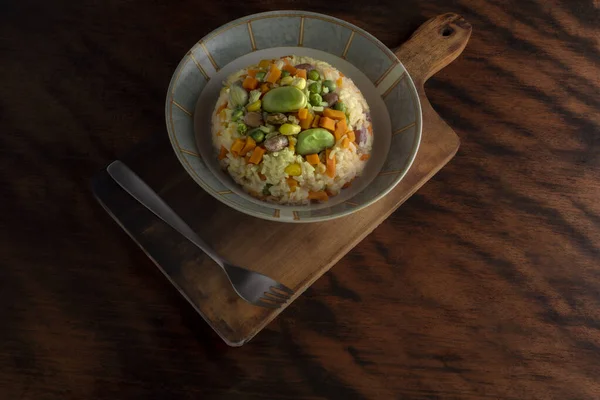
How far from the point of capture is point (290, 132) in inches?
77.5

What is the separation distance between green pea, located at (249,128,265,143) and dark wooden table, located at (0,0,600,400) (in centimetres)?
60

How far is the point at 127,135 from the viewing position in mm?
2350

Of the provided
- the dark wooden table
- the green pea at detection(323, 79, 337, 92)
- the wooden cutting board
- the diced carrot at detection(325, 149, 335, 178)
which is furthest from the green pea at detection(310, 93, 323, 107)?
the dark wooden table

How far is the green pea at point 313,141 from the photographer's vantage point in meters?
1.98

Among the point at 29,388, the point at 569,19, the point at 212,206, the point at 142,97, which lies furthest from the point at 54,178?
the point at 569,19

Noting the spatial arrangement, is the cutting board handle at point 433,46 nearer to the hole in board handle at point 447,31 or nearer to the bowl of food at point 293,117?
the hole in board handle at point 447,31

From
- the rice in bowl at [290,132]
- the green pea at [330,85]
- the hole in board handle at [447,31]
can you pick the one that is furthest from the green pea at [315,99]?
the hole in board handle at [447,31]

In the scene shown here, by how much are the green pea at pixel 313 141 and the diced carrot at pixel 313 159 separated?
0.02m

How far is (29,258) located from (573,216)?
2.50 m

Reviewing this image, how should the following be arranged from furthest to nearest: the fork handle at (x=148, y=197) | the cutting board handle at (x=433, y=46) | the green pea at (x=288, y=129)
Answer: the cutting board handle at (x=433, y=46)
the fork handle at (x=148, y=197)
the green pea at (x=288, y=129)

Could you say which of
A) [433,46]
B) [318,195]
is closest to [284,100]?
[318,195]

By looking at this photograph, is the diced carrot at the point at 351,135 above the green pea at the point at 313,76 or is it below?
below

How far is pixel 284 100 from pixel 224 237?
2.09ft

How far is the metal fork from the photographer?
6.50ft
